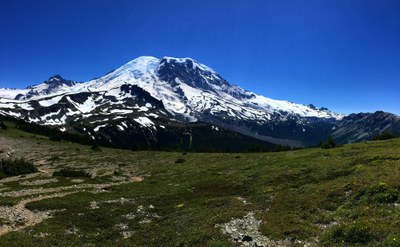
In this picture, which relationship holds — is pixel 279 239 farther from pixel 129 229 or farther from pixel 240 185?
pixel 240 185

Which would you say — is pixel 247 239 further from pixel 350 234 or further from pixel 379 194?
pixel 379 194

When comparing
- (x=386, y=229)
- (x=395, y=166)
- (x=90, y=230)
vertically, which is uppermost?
(x=395, y=166)

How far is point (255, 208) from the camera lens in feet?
100.0

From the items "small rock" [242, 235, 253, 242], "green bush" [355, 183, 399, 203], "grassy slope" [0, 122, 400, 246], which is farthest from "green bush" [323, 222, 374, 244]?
"green bush" [355, 183, 399, 203]

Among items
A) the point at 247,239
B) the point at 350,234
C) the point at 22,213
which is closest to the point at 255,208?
the point at 247,239

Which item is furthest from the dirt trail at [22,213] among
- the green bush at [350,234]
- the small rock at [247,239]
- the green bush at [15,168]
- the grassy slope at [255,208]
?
the green bush at [350,234]

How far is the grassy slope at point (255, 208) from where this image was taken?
76.0 feet

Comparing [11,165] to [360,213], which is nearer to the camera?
[360,213]

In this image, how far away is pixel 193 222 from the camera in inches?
1122

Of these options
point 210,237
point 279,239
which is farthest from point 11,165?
point 279,239

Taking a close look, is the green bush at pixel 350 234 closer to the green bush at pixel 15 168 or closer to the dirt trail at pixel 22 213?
the dirt trail at pixel 22 213

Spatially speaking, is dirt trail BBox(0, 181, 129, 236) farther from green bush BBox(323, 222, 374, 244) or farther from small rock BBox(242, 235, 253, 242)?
green bush BBox(323, 222, 374, 244)

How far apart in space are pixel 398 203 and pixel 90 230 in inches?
934

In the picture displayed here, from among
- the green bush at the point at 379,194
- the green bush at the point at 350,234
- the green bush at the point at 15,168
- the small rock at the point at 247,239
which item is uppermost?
the green bush at the point at 379,194
